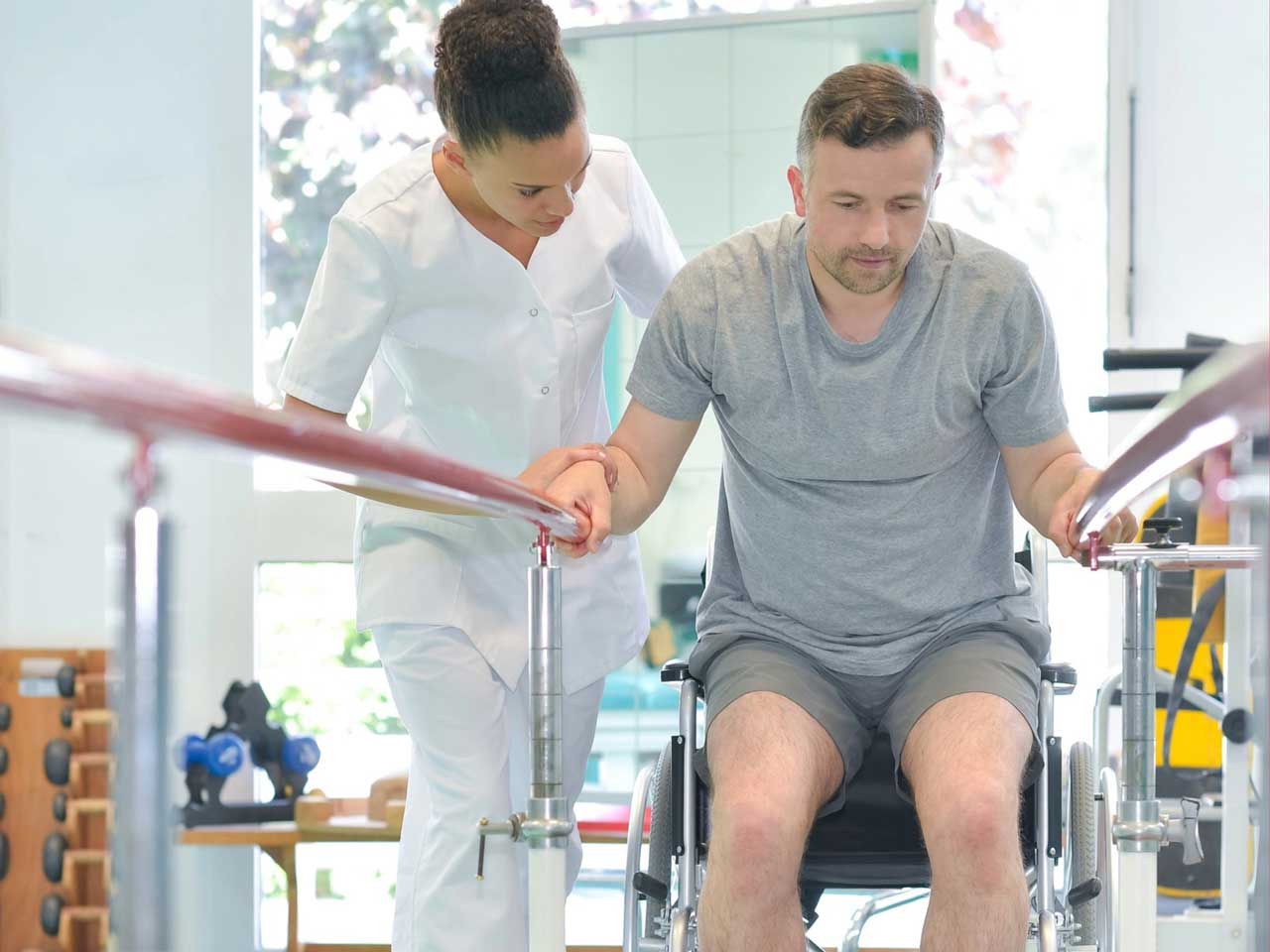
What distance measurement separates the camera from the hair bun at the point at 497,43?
5.90 feet

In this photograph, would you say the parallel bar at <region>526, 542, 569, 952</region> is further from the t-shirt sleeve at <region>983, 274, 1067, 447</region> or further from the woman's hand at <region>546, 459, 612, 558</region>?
the t-shirt sleeve at <region>983, 274, 1067, 447</region>

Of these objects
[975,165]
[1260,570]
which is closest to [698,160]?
[975,165]

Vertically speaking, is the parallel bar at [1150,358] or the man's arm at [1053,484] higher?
the parallel bar at [1150,358]

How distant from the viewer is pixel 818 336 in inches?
73.8

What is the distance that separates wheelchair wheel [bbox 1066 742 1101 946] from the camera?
1837 millimetres

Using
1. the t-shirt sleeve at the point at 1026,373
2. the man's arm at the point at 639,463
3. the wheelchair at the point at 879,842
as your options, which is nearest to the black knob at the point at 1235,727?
the wheelchair at the point at 879,842

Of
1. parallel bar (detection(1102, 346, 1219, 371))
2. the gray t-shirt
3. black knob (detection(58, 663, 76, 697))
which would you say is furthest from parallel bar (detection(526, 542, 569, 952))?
black knob (detection(58, 663, 76, 697))

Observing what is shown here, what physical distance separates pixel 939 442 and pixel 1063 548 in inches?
9.1

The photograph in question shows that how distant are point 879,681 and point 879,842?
0.20 m

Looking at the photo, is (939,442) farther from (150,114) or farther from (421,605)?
(150,114)

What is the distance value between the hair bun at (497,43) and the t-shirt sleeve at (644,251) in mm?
369

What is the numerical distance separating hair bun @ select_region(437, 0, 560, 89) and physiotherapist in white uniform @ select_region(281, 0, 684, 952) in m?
0.04

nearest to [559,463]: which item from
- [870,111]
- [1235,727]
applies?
[870,111]

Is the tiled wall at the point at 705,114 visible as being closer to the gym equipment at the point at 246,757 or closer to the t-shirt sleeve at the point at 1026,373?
the gym equipment at the point at 246,757
